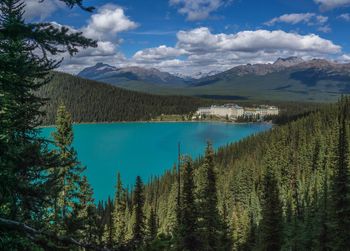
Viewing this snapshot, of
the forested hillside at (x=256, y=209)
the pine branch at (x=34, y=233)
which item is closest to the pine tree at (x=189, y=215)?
the forested hillside at (x=256, y=209)

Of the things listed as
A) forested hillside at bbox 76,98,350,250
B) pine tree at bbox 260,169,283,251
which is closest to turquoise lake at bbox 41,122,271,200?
forested hillside at bbox 76,98,350,250

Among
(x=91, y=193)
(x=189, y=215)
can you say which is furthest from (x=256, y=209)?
(x=91, y=193)

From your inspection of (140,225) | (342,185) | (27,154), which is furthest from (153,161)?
(27,154)

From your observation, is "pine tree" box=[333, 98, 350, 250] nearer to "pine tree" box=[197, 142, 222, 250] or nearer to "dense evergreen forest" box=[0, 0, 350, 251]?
"dense evergreen forest" box=[0, 0, 350, 251]

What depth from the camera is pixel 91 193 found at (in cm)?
2481

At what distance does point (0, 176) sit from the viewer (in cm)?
612

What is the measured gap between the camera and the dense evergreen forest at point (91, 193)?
6230 mm

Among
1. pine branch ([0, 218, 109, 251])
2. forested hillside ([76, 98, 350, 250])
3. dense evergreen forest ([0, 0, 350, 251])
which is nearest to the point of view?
pine branch ([0, 218, 109, 251])

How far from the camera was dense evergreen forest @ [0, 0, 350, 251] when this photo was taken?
6230mm

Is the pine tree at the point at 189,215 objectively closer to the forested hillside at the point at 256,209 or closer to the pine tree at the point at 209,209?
the forested hillside at the point at 256,209

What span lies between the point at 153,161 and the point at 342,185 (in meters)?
117

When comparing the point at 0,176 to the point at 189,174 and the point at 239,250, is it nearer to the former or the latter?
the point at 189,174

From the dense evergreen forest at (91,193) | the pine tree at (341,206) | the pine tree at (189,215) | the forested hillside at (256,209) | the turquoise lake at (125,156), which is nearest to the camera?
the dense evergreen forest at (91,193)

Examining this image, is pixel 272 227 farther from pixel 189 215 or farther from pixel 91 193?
pixel 91 193
